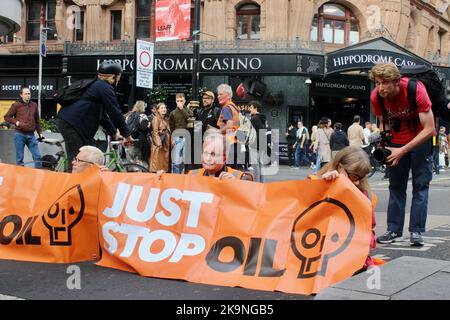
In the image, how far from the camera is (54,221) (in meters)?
4.68

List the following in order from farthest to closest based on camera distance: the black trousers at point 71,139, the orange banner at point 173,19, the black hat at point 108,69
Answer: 1. the orange banner at point 173,19
2. the black hat at point 108,69
3. the black trousers at point 71,139

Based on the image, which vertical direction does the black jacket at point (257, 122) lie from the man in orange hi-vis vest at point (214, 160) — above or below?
above

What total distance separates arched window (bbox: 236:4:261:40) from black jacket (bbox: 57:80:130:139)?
18621 mm

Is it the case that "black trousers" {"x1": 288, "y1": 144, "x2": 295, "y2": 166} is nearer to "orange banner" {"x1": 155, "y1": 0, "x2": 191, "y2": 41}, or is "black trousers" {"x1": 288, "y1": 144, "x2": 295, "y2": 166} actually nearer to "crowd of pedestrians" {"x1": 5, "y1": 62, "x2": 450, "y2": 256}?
"orange banner" {"x1": 155, "y1": 0, "x2": 191, "y2": 41}

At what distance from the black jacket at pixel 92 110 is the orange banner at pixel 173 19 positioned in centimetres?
1309

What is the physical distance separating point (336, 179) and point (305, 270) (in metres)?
0.67

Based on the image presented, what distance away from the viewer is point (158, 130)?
10094mm

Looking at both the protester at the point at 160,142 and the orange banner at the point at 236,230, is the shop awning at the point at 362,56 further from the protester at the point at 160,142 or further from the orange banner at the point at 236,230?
the orange banner at the point at 236,230

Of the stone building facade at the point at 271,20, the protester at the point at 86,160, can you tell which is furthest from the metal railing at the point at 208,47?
the protester at the point at 86,160

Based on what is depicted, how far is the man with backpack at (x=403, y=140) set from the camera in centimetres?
504

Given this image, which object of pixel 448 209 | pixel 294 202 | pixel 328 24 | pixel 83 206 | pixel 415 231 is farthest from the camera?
pixel 328 24

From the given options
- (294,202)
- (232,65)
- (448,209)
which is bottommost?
(448,209)
